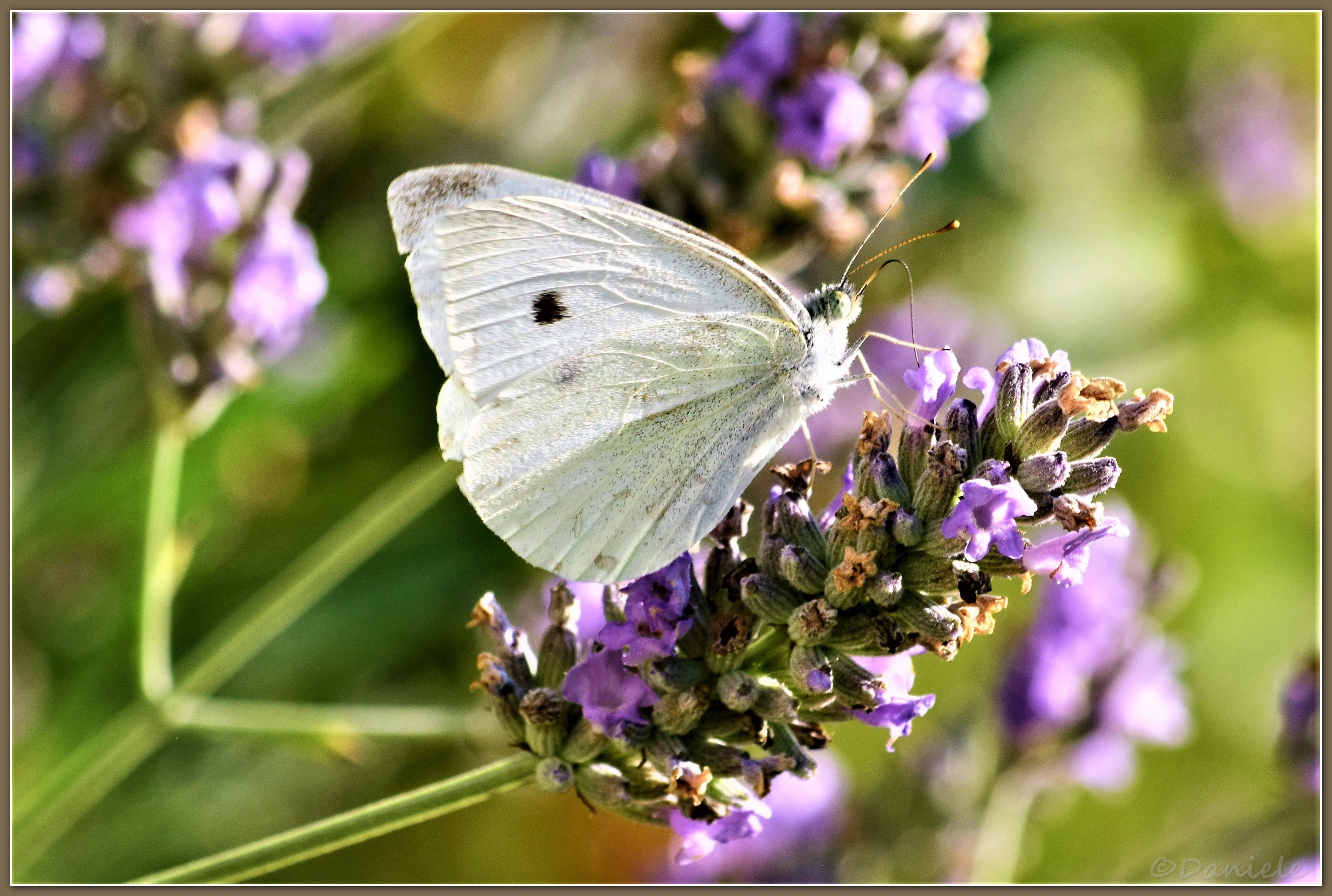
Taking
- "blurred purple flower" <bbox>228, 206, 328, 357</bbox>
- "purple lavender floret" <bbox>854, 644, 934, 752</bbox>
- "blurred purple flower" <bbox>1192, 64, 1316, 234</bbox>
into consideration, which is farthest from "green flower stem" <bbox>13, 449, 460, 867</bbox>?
"blurred purple flower" <bbox>1192, 64, 1316, 234</bbox>

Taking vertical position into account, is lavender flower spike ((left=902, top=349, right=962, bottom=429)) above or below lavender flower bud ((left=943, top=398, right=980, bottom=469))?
above

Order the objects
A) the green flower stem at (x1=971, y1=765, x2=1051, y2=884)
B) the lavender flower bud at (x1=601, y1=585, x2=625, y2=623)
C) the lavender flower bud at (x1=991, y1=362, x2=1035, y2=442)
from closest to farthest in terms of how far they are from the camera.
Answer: the lavender flower bud at (x1=991, y1=362, x2=1035, y2=442), the lavender flower bud at (x1=601, y1=585, x2=625, y2=623), the green flower stem at (x1=971, y1=765, x2=1051, y2=884)

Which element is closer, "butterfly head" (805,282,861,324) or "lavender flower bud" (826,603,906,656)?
"lavender flower bud" (826,603,906,656)

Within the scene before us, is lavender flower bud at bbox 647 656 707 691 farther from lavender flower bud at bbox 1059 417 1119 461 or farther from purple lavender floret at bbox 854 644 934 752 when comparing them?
lavender flower bud at bbox 1059 417 1119 461

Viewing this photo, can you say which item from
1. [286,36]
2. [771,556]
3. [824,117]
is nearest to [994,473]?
[771,556]

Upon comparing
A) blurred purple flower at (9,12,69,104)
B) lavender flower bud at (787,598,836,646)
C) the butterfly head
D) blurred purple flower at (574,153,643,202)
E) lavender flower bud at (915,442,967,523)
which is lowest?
lavender flower bud at (787,598,836,646)

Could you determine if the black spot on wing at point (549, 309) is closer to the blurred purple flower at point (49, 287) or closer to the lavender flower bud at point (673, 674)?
the lavender flower bud at point (673, 674)

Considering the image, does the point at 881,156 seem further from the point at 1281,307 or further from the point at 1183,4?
the point at 1281,307

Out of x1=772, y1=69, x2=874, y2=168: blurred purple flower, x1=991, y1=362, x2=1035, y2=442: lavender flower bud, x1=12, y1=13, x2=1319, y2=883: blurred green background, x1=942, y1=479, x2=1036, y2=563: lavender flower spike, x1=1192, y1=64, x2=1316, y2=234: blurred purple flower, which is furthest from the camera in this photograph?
x1=1192, y1=64, x2=1316, y2=234: blurred purple flower
